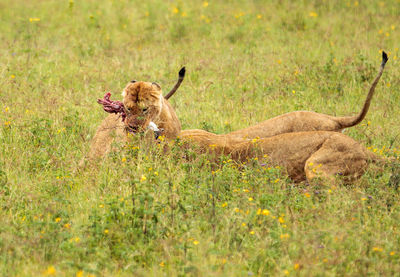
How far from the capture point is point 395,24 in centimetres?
1173

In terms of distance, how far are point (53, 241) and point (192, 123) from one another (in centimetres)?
379

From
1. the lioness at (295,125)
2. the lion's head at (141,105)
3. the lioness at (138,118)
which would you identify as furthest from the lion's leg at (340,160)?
the lion's head at (141,105)

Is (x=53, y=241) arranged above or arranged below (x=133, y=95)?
below

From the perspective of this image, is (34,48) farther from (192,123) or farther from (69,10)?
(192,123)

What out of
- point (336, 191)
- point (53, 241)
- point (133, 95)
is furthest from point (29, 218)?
point (336, 191)

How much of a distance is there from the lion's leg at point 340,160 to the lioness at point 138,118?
1.59m

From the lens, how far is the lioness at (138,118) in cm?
602

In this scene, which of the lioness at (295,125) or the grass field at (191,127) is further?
the lioness at (295,125)

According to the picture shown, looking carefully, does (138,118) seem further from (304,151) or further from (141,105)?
(304,151)

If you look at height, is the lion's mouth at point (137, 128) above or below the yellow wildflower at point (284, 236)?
above

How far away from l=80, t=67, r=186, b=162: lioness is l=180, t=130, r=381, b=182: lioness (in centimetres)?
28

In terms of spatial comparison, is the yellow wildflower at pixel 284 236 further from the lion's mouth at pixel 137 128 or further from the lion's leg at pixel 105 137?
the lion's leg at pixel 105 137

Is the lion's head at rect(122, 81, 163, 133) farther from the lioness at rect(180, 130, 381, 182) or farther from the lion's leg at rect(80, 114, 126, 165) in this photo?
the lioness at rect(180, 130, 381, 182)

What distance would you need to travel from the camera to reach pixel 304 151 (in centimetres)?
588
